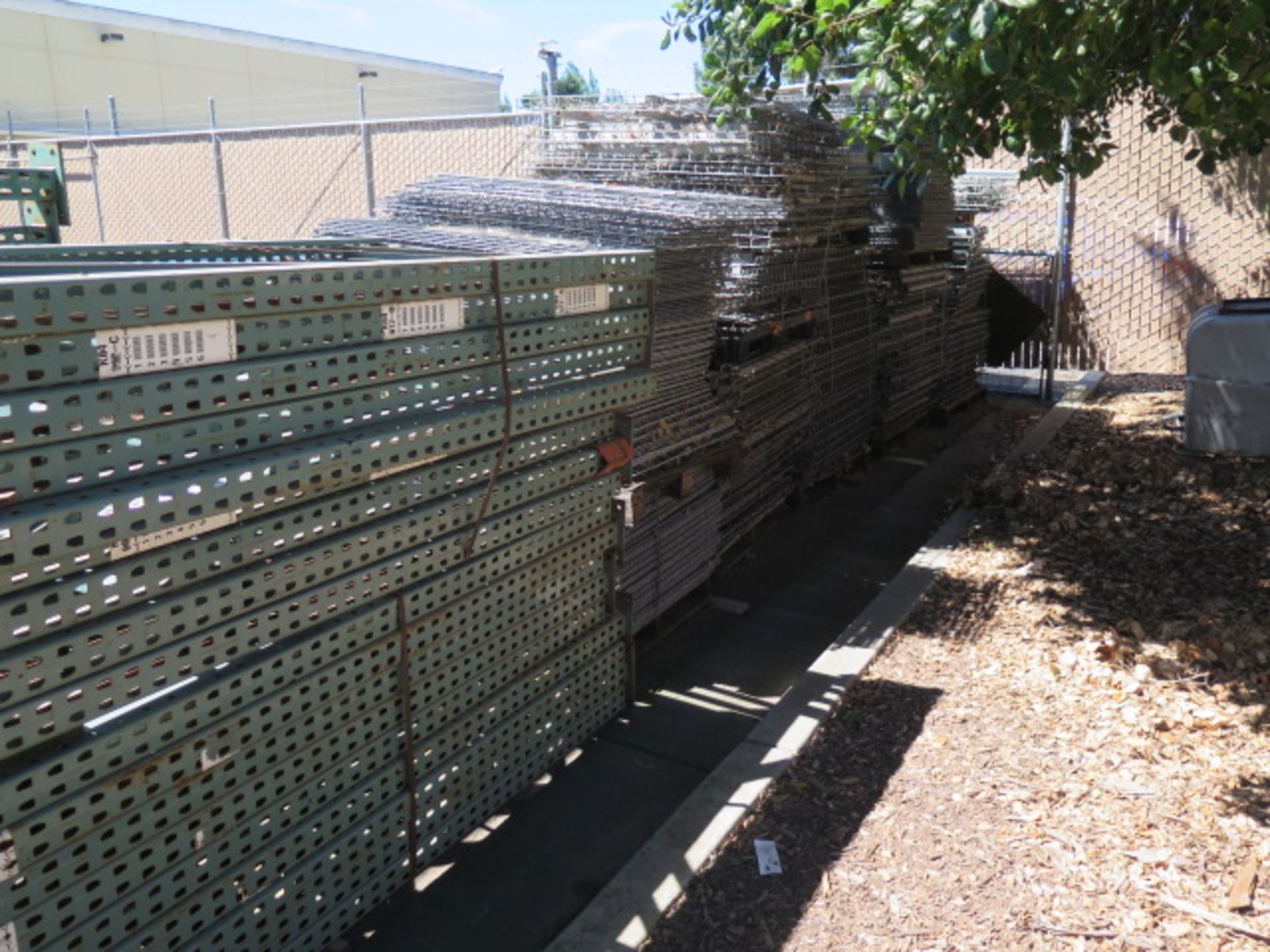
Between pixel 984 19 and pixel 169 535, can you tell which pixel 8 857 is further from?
pixel 984 19

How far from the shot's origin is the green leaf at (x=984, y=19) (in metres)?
3.77

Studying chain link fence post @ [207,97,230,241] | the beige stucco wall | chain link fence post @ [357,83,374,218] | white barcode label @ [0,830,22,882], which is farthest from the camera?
the beige stucco wall

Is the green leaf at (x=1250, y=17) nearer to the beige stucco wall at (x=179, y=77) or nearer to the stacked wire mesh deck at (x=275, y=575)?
the stacked wire mesh deck at (x=275, y=575)

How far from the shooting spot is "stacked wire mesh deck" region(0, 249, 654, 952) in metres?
2.53

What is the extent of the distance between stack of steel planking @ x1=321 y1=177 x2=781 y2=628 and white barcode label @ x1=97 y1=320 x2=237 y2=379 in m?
2.42

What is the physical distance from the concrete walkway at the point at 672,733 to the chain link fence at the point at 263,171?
5.83 metres

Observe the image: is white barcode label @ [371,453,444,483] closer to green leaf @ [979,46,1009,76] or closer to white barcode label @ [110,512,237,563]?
white barcode label @ [110,512,237,563]

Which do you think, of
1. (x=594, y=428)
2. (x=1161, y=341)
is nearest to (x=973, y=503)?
(x=594, y=428)

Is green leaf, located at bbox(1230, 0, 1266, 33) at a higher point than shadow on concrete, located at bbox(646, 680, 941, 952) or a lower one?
higher

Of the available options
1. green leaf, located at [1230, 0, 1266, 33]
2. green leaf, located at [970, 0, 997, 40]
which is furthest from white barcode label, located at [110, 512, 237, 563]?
green leaf, located at [1230, 0, 1266, 33]

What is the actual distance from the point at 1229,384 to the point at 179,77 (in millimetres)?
30283

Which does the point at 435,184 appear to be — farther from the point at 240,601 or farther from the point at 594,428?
the point at 240,601

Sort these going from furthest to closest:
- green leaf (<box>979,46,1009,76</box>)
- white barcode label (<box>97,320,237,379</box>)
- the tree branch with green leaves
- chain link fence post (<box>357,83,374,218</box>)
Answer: chain link fence post (<box>357,83,374,218</box>), the tree branch with green leaves, green leaf (<box>979,46,1009,76</box>), white barcode label (<box>97,320,237,379</box>)

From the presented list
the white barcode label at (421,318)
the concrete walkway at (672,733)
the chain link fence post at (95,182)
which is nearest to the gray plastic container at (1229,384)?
the concrete walkway at (672,733)
